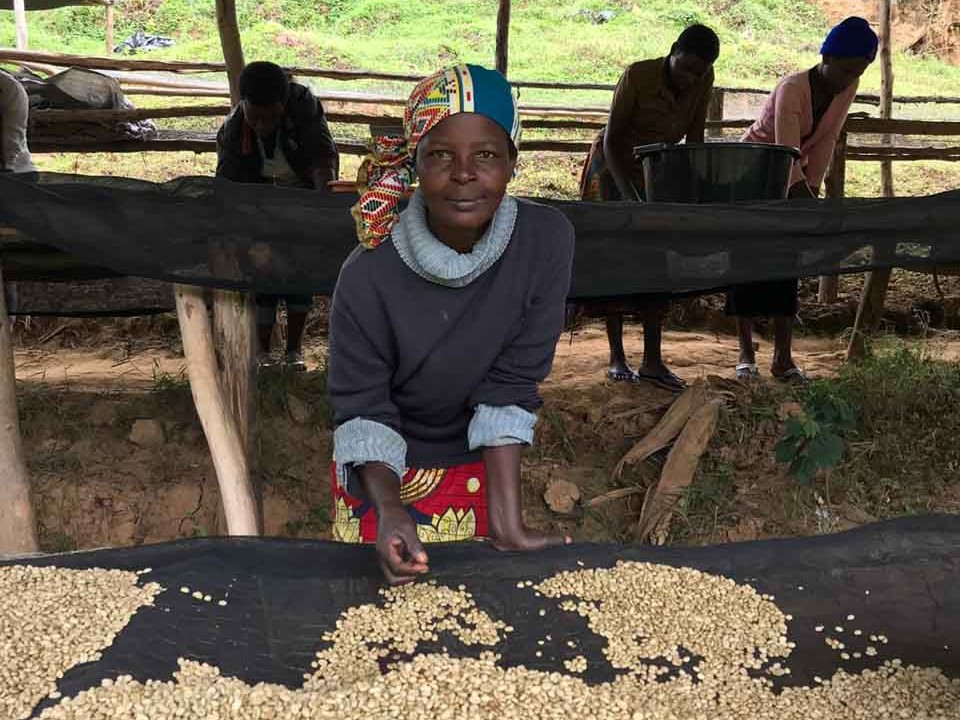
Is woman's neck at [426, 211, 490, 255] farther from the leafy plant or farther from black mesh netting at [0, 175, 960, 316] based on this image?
the leafy plant

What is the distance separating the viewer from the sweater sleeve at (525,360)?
1724mm

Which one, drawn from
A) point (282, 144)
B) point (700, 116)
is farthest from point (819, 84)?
point (282, 144)

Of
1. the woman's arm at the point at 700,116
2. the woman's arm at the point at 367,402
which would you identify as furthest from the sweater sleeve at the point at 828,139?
the woman's arm at the point at 367,402

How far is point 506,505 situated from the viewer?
1.79m

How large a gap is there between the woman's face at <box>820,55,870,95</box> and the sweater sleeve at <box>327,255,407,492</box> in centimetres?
277

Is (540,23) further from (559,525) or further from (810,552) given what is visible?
(810,552)

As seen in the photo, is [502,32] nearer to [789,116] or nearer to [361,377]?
[789,116]

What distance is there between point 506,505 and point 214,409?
3.68ft

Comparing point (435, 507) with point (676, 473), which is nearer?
point (435, 507)

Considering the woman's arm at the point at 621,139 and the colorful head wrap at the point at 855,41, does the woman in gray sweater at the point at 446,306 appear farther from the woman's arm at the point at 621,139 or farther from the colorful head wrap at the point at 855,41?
the colorful head wrap at the point at 855,41

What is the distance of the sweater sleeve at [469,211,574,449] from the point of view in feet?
5.65

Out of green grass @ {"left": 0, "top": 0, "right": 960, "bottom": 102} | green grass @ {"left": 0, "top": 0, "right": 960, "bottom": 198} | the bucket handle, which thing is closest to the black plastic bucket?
the bucket handle

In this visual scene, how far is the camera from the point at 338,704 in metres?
1.54

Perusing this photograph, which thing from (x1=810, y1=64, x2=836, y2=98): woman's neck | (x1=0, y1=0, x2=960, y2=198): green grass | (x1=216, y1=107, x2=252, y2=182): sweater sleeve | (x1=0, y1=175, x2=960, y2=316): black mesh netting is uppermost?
(x1=0, y1=0, x2=960, y2=198): green grass
